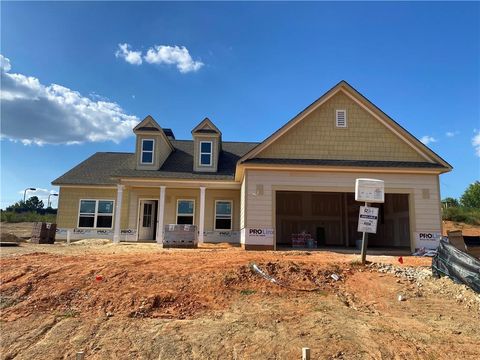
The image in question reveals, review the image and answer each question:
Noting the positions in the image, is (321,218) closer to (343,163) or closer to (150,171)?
(343,163)

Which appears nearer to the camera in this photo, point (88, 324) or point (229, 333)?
point (229, 333)

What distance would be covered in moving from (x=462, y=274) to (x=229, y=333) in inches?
211

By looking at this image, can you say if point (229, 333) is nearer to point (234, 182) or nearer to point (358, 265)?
point (358, 265)

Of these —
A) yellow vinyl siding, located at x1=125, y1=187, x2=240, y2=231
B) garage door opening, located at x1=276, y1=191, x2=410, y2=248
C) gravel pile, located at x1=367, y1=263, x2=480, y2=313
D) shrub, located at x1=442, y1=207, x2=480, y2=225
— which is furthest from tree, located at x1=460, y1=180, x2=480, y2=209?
gravel pile, located at x1=367, y1=263, x2=480, y2=313

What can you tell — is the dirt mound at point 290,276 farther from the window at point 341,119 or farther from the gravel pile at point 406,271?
the window at point 341,119

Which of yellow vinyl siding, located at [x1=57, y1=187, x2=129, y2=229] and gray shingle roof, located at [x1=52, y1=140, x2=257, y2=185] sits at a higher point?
gray shingle roof, located at [x1=52, y1=140, x2=257, y2=185]

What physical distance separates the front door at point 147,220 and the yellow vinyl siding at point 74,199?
0.90m

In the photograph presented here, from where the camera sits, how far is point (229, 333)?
618cm

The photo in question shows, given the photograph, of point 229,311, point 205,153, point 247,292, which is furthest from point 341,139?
point 229,311

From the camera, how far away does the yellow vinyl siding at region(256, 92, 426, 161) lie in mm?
16406

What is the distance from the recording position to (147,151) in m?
20.5

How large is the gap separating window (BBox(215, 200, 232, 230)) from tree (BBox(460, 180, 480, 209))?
50.4 meters

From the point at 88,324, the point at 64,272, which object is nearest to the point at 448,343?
the point at 88,324

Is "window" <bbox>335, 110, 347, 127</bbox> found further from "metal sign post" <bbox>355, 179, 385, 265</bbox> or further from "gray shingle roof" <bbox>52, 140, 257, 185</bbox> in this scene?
"metal sign post" <bbox>355, 179, 385, 265</bbox>
